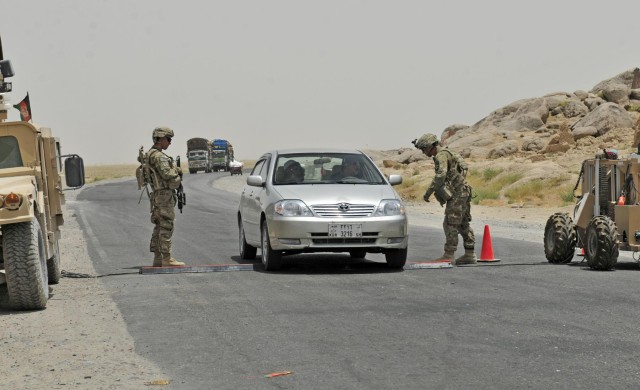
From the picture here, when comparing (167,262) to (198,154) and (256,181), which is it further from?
(198,154)

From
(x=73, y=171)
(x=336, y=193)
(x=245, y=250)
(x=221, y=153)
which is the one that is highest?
(x=73, y=171)

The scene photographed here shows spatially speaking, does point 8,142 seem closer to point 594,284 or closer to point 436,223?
point 594,284

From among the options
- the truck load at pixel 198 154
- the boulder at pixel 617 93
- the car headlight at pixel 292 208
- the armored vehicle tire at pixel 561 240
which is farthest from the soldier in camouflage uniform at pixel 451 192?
the truck load at pixel 198 154

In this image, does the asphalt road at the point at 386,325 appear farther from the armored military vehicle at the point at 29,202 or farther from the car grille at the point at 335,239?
the armored military vehicle at the point at 29,202

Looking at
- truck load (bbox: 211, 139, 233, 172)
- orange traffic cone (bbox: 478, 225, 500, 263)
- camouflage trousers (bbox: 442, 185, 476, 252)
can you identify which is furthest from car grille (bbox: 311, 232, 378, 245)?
truck load (bbox: 211, 139, 233, 172)

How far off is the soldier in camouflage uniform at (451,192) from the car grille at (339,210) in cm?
175

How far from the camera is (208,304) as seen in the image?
10.7 m

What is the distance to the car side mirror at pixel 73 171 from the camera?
12203 millimetres

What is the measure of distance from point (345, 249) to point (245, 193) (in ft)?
9.52

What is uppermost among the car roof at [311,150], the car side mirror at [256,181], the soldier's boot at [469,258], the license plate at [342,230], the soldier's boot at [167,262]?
the car roof at [311,150]

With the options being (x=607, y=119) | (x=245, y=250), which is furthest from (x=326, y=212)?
(x=607, y=119)

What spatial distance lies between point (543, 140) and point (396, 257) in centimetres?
5840

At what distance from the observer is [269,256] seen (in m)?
14.0

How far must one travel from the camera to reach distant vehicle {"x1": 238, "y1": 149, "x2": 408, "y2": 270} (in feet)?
44.6
